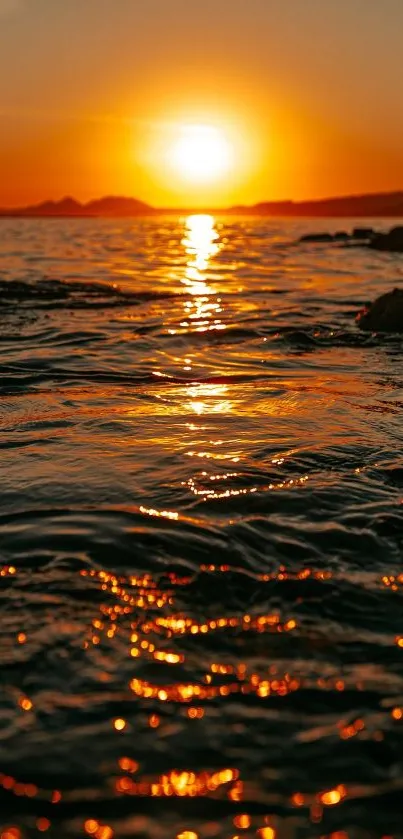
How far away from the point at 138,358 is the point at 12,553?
7.33 m

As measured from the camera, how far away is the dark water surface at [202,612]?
2.60 metres

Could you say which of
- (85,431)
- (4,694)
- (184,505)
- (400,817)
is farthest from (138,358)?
(400,817)

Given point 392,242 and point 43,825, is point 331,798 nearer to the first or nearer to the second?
point 43,825

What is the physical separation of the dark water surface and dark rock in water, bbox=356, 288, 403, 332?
17.1 feet

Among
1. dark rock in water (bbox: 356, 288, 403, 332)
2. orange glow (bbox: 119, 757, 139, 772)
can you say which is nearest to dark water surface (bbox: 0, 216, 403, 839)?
orange glow (bbox: 119, 757, 139, 772)

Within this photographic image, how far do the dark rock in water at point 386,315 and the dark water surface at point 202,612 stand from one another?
17.1 ft

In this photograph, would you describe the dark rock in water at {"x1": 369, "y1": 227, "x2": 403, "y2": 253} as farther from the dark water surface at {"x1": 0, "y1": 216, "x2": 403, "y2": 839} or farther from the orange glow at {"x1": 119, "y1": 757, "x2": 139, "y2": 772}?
the orange glow at {"x1": 119, "y1": 757, "x2": 139, "y2": 772}

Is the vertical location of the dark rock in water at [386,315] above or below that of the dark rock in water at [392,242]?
below

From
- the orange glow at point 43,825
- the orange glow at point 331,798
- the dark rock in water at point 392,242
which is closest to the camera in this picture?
the orange glow at point 43,825

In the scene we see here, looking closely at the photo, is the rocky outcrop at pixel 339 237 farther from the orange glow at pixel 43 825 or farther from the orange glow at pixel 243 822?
the orange glow at pixel 43 825

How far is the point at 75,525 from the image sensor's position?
15.3 feet

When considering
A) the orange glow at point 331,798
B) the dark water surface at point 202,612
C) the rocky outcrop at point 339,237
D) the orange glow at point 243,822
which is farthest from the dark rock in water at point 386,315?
the rocky outcrop at point 339,237

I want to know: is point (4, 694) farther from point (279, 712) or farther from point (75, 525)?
point (75, 525)

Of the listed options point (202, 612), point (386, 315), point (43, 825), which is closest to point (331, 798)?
point (43, 825)
